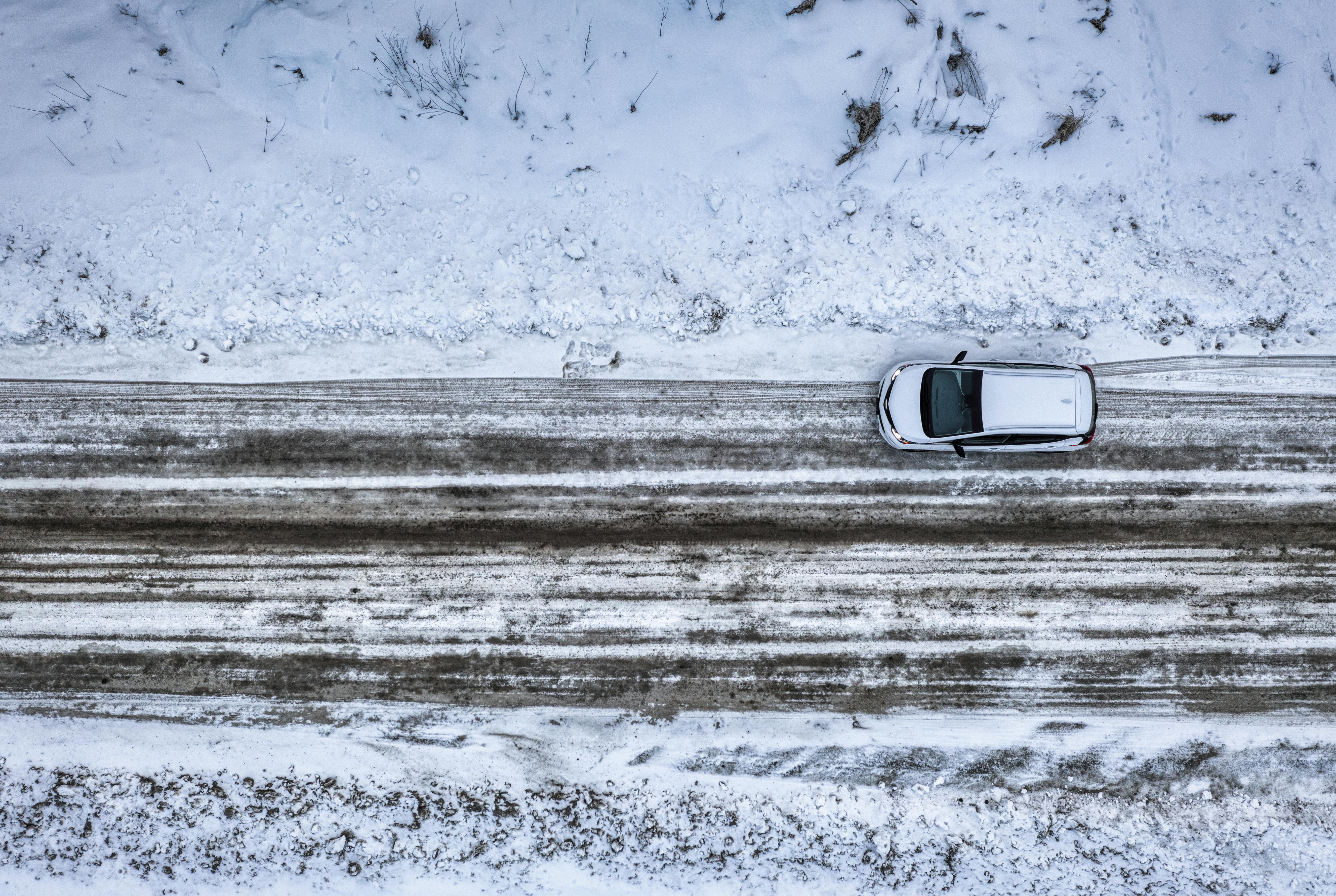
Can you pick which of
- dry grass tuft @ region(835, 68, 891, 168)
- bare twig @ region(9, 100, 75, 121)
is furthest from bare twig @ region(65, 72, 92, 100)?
dry grass tuft @ region(835, 68, 891, 168)

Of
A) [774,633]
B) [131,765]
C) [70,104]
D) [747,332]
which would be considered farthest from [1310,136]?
[131,765]

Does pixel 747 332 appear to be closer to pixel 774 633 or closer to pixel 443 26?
pixel 774 633

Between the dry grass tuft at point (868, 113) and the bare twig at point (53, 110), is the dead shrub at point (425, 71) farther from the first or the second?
the dry grass tuft at point (868, 113)

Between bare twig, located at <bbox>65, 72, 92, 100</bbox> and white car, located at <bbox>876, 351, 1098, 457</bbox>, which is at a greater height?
bare twig, located at <bbox>65, 72, 92, 100</bbox>

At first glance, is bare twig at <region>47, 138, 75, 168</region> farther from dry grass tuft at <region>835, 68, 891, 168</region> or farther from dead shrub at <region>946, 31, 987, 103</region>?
dead shrub at <region>946, 31, 987, 103</region>

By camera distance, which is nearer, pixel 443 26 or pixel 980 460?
pixel 443 26

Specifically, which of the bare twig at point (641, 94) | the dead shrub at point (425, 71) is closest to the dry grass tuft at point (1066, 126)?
the bare twig at point (641, 94)
